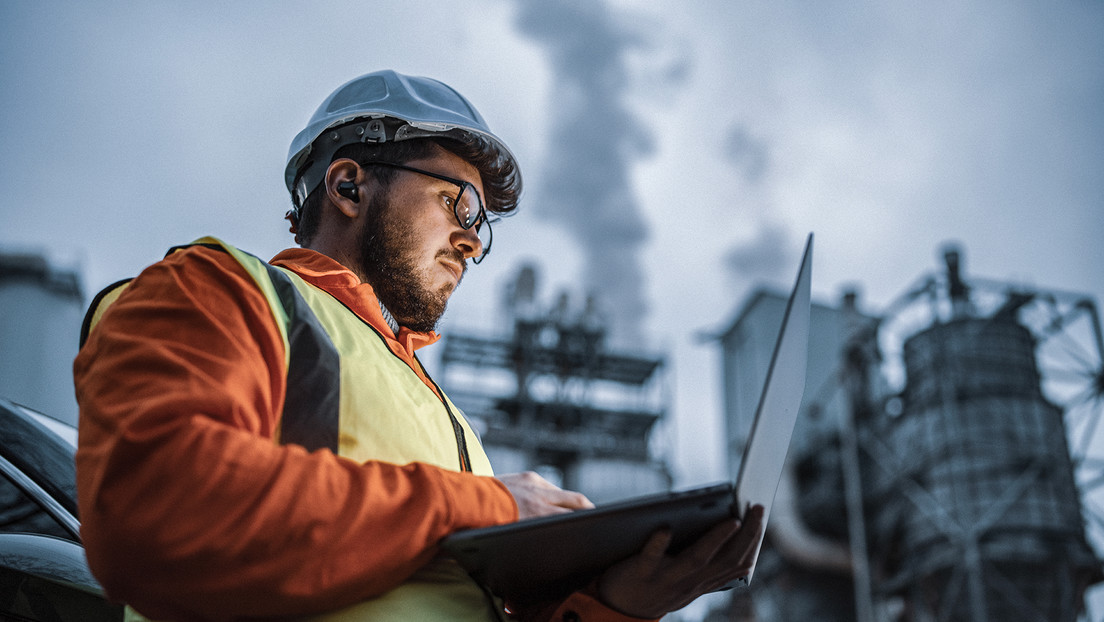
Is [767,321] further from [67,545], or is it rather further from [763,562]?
[67,545]

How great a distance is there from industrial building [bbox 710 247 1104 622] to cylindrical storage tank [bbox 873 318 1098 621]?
2 centimetres

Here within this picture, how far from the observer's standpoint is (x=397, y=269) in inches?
79.0

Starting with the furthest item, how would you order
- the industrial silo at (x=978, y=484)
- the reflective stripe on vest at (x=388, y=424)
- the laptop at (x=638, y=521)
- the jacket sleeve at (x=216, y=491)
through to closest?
the industrial silo at (x=978, y=484)
the reflective stripe on vest at (x=388, y=424)
the laptop at (x=638, y=521)
the jacket sleeve at (x=216, y=491)

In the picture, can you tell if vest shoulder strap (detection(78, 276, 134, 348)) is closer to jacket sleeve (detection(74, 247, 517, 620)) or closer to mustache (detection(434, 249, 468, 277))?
jacket sleeve (detection(74, 247, 517, 620))

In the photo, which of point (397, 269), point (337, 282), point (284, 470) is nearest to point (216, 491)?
point (284, 470)

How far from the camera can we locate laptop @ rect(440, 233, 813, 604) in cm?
121

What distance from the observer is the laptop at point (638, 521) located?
1.21m

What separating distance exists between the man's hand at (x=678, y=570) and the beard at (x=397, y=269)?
2.55 ft

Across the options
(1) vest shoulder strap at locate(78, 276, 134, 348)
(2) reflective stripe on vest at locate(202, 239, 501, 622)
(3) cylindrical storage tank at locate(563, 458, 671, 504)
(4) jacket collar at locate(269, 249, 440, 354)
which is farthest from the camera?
(3) cylindrical storage tank at locate(563, 458, 671, 504)

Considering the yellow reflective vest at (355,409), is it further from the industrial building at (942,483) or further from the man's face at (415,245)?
the industrial building at (942,483)

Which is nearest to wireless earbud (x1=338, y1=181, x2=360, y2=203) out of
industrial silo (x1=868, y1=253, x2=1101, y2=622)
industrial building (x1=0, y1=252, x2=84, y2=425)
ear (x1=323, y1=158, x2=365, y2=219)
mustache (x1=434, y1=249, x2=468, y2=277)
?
ear (x1=323, y1=158, x2=365, y2=219)

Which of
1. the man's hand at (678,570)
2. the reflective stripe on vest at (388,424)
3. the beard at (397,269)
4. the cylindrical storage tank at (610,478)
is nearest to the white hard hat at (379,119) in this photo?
the beard at (397,269)

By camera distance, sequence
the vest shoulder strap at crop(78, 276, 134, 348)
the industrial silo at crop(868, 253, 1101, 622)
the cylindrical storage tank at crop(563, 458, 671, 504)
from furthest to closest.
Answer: the cylindrical storage tank at crop(563, 458, 671, 504), the industrial silo at crop(868, 253, 1101, 622), the vest shoulder strap at crop(78, 276, 134, 348)

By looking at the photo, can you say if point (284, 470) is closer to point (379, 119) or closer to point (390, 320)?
point (390, 320)
